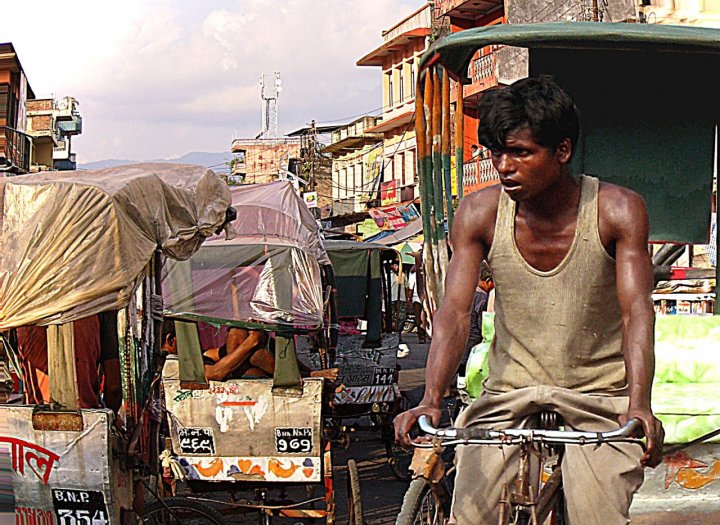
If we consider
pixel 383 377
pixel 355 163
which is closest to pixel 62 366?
pixel 383 377

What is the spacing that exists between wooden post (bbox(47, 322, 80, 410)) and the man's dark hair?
2.53m

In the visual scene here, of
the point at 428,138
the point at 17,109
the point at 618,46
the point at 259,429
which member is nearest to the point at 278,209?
the point at 259,429

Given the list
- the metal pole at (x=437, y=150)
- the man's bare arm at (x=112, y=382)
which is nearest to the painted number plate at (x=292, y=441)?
the man's bare arm at (x=112, y=382)

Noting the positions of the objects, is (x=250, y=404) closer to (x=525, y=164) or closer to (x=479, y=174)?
(x=525, y=164)

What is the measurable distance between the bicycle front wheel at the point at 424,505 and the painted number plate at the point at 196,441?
2.82 metres

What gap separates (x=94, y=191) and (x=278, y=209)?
5056mm

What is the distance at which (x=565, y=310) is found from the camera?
137 inches

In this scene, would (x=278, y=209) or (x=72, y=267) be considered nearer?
(x=72, y=267)

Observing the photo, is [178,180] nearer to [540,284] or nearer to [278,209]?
[540,284]

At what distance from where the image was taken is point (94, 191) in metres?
5.05

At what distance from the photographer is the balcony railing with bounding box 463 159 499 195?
29.2m

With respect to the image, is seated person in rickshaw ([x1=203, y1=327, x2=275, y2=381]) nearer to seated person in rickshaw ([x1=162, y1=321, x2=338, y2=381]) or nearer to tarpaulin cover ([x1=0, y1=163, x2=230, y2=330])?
seated person in rickshaw ([x1=162, y1=321, x2=338, y2=381])

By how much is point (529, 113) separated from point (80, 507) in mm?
2945

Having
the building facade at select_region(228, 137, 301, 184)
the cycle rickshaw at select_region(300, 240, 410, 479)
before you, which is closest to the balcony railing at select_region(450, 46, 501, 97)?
the cycle rickshaw at select_region(300, 240, 410, 479)
